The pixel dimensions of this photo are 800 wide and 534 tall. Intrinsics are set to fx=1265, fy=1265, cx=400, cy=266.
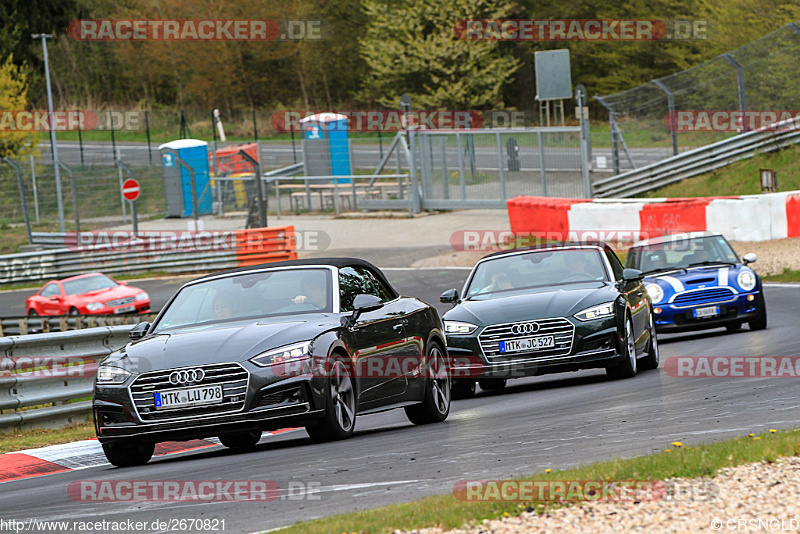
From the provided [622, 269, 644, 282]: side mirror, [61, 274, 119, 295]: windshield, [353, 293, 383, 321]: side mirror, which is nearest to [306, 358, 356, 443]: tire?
[353, 293, 383, 321]: side mirror

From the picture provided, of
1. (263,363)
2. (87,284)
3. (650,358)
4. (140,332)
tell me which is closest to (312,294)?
(263,363)

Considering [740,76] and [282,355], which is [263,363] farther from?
[740,76]

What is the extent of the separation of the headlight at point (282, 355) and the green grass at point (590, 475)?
262 cm

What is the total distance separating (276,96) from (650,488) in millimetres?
73372

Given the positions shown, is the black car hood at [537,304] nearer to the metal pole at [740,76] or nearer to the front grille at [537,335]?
the front grille at [537,335]

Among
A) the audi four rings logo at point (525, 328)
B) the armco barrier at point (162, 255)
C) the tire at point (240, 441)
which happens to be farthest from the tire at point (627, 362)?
the armco barrier at point (162, 255)

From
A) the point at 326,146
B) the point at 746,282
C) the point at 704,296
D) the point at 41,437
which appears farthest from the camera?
the point at 326,146

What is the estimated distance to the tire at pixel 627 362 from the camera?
1277 centimetres

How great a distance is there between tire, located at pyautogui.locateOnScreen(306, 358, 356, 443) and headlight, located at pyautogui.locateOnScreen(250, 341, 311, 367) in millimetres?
276

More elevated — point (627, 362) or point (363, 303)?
point (363, 303)

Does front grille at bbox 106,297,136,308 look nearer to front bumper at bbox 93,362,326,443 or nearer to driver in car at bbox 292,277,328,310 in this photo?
driver in car at bbox 292,277,328,310

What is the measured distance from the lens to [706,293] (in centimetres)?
1641

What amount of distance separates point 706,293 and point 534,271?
3.69 meters

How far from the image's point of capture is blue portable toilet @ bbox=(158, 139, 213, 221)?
45.4 metres
